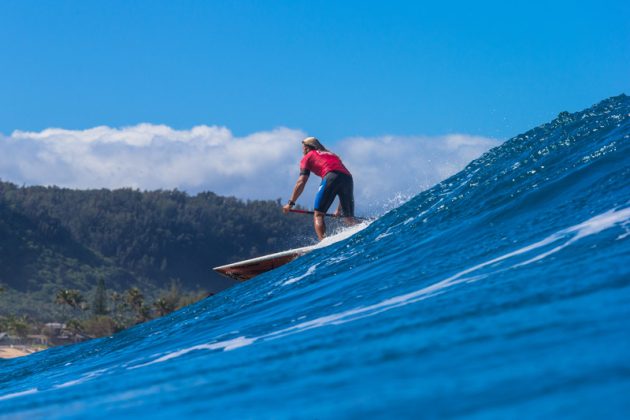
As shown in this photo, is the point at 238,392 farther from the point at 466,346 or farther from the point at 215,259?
the point at 215,259

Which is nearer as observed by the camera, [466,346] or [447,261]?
[466,346]

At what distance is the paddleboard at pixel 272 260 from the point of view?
846 centimetres

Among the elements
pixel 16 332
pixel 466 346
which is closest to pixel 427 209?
pixel 466 346

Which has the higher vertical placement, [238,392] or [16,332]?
[16,332]

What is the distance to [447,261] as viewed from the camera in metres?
5.27

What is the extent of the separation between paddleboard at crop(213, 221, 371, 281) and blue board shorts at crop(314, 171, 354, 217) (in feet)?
1.37

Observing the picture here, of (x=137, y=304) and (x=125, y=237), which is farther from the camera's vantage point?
(x=125, y=237)

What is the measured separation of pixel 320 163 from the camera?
372 inches

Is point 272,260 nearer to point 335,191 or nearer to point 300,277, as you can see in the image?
point 335,191

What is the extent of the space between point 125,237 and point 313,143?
4989 inches

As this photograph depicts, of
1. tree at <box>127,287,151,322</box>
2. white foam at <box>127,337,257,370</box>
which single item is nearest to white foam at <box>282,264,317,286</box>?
white foam at <box>127,337,257,370</box>

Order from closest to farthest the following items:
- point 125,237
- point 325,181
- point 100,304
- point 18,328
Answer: point 325,181
point 18,328
point 100,304
point 125,237

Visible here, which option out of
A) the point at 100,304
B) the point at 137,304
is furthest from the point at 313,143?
the point at 100,304

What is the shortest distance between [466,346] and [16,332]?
65409 millimetres
